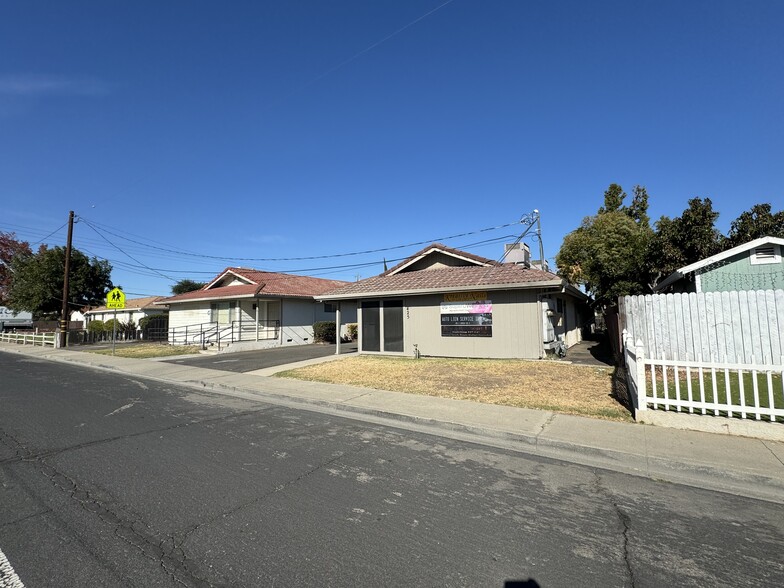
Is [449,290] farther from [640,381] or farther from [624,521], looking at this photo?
[624,521]

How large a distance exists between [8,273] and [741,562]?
58.2m

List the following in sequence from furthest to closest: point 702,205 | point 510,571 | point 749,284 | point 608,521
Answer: point 702,205 < point 749,284 < point 608,521 < point 510,571

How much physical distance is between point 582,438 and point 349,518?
12.1 ft

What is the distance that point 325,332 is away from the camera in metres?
25.4

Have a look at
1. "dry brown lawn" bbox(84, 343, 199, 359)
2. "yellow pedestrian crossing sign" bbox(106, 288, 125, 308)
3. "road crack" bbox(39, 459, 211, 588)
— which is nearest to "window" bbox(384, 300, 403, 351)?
"dry brown lawn" bbox(84, 343, 199, 359)

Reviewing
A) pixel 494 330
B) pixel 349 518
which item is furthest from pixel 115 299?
pixel 349 518

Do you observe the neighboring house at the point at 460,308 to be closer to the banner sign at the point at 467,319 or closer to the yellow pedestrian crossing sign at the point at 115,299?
the banner sign at the point at 467,319

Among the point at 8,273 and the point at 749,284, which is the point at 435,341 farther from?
the point at 8,273

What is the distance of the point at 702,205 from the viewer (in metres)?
19.8

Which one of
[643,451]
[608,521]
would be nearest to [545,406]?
[643,451]

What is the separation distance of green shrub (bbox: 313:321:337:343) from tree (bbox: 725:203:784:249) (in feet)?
73.4

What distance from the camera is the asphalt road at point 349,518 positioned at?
2820 millimetres

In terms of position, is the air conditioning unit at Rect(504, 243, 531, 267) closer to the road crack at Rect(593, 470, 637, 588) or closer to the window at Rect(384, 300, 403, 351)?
the window at Rect(384, 300, 403, 351)

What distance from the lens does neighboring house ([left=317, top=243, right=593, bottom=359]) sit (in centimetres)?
1415
